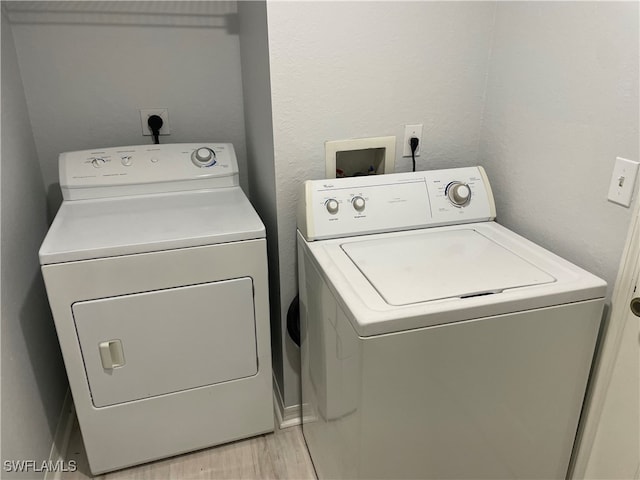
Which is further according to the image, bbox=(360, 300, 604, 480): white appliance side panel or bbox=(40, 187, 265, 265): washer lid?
bbox=(40, 187, 265, 265): washer lid

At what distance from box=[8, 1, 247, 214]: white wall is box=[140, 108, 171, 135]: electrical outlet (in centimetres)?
2

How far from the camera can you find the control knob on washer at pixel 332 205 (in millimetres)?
1451

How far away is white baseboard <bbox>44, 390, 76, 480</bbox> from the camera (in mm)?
→ 1650

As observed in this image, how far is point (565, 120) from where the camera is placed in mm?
1324

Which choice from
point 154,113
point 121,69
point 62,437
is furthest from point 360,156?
point 62,437

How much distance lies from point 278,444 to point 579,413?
1.04m

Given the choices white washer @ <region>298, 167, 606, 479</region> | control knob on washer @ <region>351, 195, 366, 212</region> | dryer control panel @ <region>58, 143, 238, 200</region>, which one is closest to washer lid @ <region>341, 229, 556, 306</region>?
white washer @ <region>298, 167, 606, 479</region>

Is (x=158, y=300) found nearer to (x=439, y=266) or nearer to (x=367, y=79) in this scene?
(x=439, y=266)

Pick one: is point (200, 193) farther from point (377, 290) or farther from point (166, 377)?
point (377, 290)

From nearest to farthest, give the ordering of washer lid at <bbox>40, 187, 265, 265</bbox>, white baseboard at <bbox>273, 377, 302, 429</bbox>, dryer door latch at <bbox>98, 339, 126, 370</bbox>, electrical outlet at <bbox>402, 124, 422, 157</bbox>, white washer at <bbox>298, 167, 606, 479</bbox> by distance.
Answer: white washer at <bbox>298, 167, 606, 479</bbox> → washer lid at <bbox>40, 187, 265, 265</bbox> → dryer door latch at <bbox>98, 339, 126, 370</bbox> → electrical outlet at <bbox>402, 124, 422, 157</bbox> → white baseboard at <bbox>273, 377, 302, 429</bbox>

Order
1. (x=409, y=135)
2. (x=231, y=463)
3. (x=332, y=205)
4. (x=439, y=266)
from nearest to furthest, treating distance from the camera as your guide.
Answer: (x=439, y=266) → (x=332, y=205) → (x=409, y=135) → (x=231, y=463)

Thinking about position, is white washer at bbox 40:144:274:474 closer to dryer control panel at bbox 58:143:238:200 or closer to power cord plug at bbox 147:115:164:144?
dryer control panel at bbox 58:143:238:200

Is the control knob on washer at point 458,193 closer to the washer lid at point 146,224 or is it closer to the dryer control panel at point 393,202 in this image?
the dryer control panel at point 393,202

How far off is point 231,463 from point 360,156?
1.18 m
